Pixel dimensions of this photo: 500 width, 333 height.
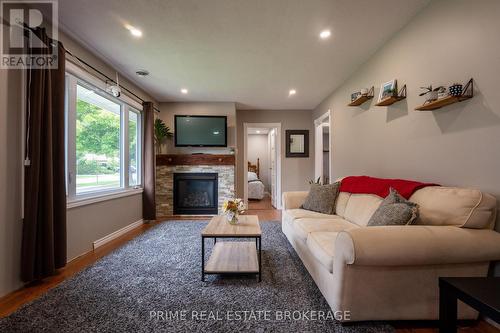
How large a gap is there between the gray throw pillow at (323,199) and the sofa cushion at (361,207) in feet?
0.88

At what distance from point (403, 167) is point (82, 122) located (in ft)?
12.1

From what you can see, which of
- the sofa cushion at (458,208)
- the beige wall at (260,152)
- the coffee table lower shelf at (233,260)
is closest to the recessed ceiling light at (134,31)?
the coffee table lower shelf at (233,260)

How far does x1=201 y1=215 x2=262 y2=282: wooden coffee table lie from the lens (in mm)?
2084

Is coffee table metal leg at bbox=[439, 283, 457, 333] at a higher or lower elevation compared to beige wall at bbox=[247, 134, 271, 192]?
lower

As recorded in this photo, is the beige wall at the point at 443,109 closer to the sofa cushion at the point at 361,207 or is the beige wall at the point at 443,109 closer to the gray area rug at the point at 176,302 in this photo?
the sofa cushion at the point at 361,207

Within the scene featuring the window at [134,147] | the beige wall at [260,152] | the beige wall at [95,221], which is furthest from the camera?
the beige wall at [260,152]

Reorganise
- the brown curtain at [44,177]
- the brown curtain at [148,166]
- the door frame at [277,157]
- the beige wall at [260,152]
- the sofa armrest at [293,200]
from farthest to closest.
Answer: the beige wall at [260,152] → the door frame at [277,157] → the brown curtain at [148,166] → the sofa armrest at [293,200] → the brown curtain at [44,177]

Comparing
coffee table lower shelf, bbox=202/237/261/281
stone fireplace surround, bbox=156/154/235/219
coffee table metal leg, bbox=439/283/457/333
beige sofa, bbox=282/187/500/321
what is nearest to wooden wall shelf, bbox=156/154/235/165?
stone fireplace surround, bbox=156/154/235/219

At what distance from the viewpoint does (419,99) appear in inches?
86.4

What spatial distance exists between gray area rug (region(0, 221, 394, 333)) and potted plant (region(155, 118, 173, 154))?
279cm

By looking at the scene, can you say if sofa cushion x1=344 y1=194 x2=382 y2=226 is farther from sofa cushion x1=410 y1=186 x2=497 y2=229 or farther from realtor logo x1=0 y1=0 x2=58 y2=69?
realtor logo x1=0 y1=0 x2=58 y2=69

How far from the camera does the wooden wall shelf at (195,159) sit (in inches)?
194

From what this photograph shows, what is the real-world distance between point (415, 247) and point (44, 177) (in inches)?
117

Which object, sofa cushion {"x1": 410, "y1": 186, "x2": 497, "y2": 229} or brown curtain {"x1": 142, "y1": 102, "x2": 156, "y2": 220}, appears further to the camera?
brown curtain {"x1": 142, "y1": 102, "x2": 156, "y2": 220}
